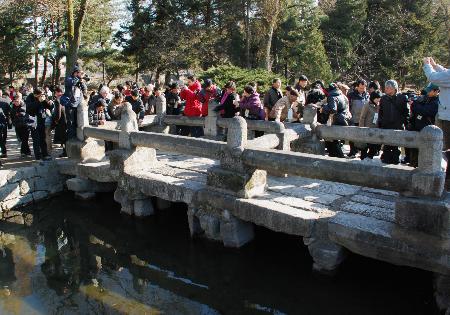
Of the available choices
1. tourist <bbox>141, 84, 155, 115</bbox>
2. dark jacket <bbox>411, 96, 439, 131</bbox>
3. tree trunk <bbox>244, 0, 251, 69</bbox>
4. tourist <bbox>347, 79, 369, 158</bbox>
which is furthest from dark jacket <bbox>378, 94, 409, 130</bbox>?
tree trunk <bbox>244, 0, 251, 69</bbox>

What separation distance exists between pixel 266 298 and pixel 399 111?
4.12 meters

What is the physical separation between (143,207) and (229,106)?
3137 mm

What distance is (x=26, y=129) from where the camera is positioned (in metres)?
10.7

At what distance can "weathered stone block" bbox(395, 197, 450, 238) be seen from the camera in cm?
472

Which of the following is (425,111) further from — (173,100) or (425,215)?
(173,100)

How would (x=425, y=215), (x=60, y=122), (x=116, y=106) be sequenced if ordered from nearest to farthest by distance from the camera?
(x=425, y=215)
(x=60, y=122)
(x=116, y=106)

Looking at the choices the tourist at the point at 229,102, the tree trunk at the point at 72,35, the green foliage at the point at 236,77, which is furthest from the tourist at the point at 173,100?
the tree trunk at the point at 72,35

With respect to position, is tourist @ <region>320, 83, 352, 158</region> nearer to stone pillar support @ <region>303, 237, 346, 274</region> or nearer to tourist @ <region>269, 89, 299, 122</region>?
tourist @ <region>269, 89, 299, 122</region>

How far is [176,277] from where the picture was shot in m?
6.52

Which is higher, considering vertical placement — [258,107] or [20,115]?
[258,107]

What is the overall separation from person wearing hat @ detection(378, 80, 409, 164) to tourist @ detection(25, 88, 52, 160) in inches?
301

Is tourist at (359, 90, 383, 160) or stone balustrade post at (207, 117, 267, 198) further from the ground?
tourist at (359, 90, 383, 160)

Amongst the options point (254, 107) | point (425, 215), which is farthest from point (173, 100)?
point (425, 215)

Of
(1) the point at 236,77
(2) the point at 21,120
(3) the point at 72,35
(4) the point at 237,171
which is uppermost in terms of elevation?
(3) the point at 72,35
